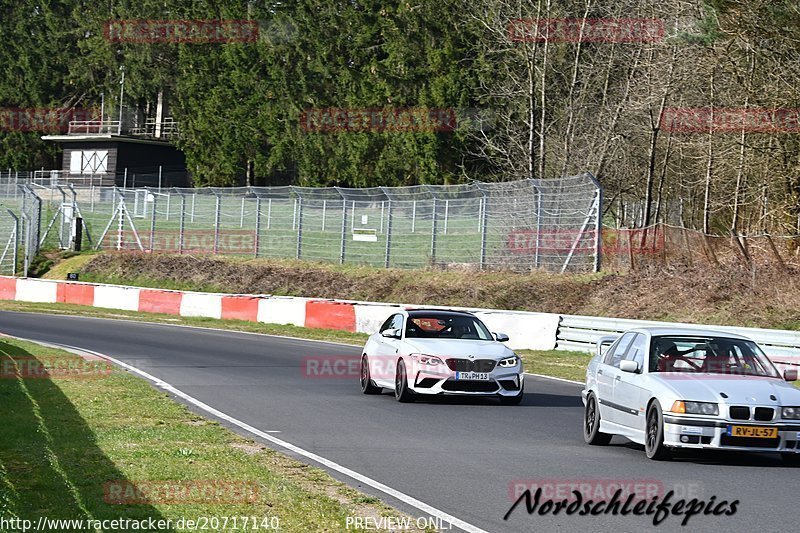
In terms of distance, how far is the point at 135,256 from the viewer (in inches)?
2066

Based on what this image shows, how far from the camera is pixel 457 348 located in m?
17.8

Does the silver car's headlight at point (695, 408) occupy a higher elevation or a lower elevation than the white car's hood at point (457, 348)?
lower

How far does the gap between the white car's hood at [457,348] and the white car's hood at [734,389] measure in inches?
205

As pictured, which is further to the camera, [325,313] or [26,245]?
[26,245]

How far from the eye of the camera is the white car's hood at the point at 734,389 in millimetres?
11898

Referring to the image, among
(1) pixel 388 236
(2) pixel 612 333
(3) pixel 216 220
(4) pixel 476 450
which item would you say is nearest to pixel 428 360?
(4) pixel 476 450

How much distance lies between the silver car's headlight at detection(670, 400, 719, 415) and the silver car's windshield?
1.14m

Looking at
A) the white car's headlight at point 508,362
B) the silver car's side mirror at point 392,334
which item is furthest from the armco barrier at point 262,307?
the white car's headlight at point 508,362

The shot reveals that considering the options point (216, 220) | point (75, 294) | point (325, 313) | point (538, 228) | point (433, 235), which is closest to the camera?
point (325, 313)

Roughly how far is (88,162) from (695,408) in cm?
7594

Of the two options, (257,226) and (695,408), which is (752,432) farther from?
(257,226)

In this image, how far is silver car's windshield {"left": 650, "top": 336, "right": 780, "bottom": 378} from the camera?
13.0 m

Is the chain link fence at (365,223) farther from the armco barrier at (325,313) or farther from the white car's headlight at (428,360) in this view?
the white car's headlight at (428,360)

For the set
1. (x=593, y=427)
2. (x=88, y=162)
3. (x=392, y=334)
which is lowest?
(x=593, y=427)
